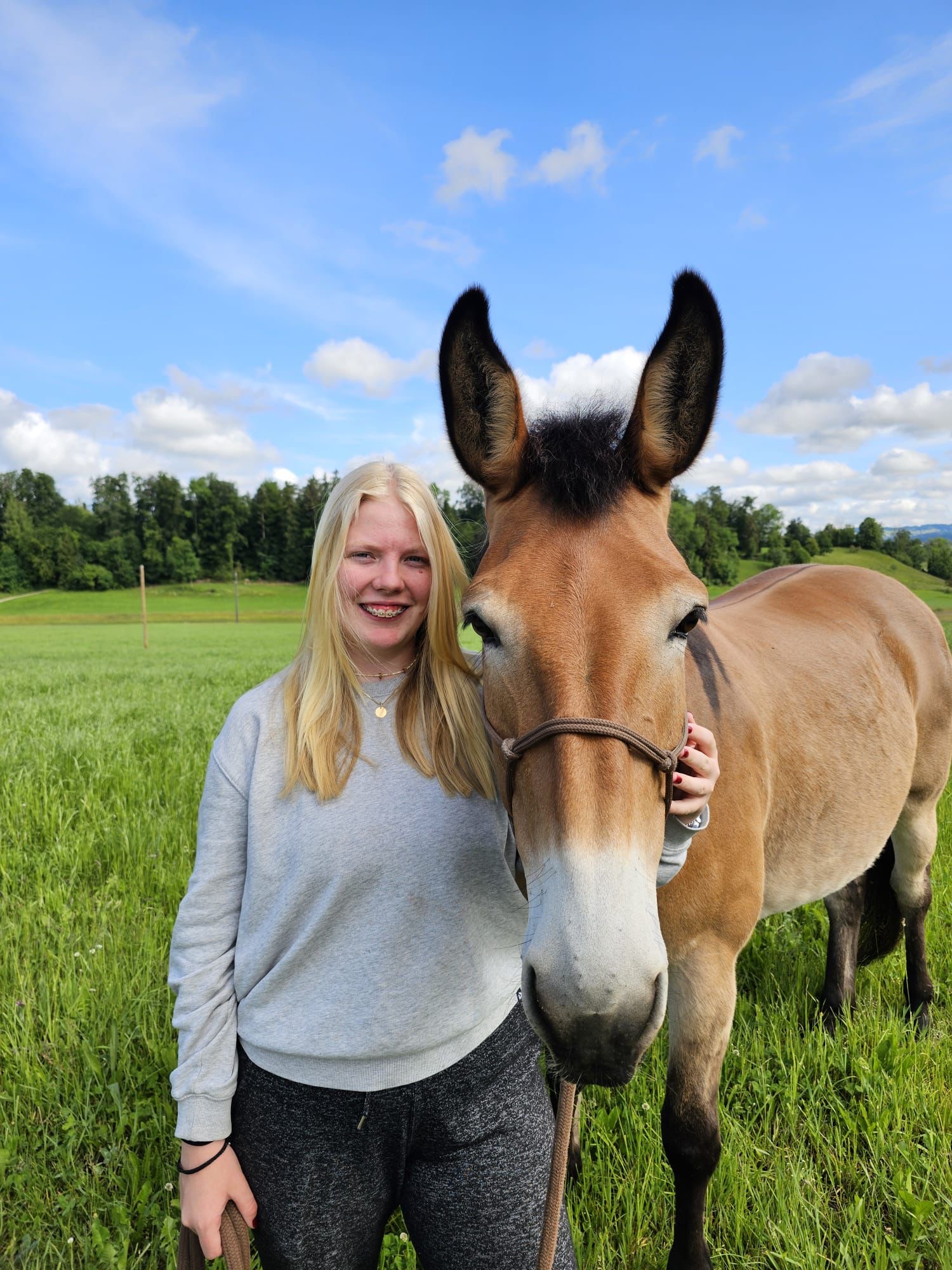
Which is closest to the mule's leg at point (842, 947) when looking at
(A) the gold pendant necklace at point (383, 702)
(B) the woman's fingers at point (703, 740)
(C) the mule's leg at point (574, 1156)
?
(C) the mule's leg at point (574, 1156)

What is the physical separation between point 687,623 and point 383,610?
2.80 ft

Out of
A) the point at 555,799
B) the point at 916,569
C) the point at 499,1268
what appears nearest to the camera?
the point at 555,799

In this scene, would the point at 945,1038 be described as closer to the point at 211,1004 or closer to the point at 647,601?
the point at 647,601

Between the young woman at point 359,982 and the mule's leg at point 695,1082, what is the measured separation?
531 millimetres

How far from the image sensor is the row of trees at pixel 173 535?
71.1m

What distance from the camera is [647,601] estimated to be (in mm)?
1584

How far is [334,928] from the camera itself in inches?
72.1

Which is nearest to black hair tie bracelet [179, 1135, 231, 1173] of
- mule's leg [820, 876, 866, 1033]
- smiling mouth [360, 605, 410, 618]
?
smiling mouth [360, 605, 410, 618]

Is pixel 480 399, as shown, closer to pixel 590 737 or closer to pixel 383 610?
pixel 383 610

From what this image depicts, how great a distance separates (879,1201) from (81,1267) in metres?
2.67

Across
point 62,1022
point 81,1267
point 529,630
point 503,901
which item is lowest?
point 81,1267

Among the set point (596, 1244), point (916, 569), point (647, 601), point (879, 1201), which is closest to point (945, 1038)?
point (879, 1201)

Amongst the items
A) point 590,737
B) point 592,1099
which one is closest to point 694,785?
point 590,737

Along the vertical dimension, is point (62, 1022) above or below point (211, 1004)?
below
